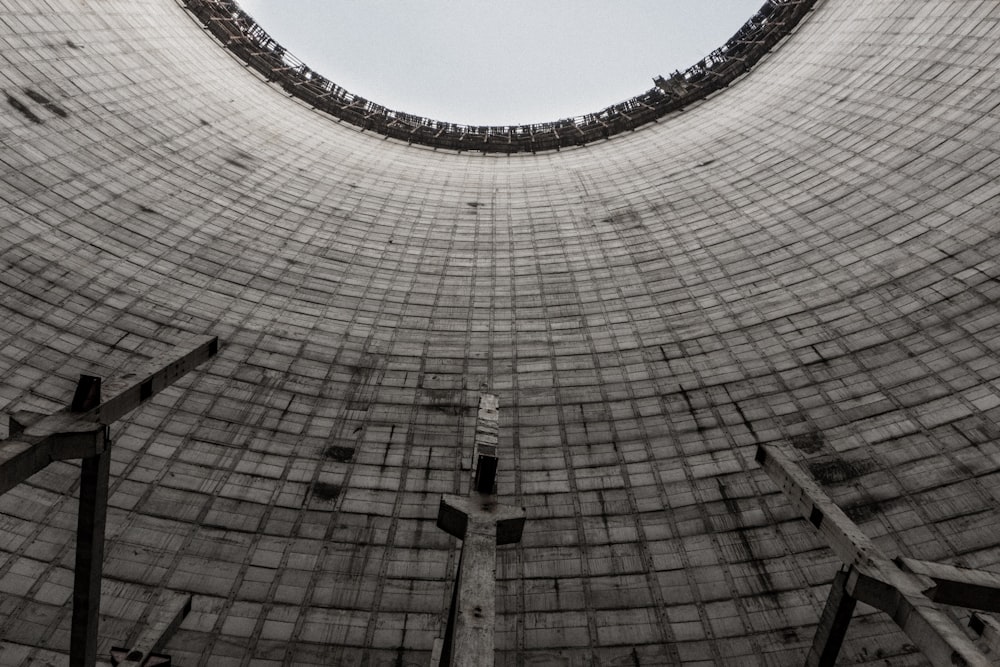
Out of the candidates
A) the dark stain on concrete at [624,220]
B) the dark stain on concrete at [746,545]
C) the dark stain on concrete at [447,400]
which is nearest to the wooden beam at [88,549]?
the dark stain on concrete at [447,400]

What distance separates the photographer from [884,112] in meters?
27.1

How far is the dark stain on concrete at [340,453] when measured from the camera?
19.5 metres

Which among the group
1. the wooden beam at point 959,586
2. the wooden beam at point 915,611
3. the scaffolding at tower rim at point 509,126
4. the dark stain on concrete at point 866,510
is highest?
the scaffolding at tower rim at point 509,126

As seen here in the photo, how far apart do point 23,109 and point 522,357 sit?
70.6 ft

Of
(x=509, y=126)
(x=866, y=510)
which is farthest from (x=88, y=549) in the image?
(x=509, y=126)

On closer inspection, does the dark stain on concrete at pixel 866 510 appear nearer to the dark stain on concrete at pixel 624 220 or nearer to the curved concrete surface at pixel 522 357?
the curved concrete surface at pixel 522 357

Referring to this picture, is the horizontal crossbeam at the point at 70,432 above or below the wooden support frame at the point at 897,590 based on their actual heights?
above

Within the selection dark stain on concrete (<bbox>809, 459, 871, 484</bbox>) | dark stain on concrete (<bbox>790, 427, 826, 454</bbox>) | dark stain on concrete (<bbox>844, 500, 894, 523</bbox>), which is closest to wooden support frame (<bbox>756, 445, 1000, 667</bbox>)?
dark stain on concrete (<bbox>844, 500, 894, 523</bbox>)

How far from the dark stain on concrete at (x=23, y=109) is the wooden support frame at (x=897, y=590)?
2904 cm

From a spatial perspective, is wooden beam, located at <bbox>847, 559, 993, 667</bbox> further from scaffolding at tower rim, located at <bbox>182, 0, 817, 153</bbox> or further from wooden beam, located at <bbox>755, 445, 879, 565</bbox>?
scaffolding at tower rim, located at <bbox>182, 0, 817, 153</bbox>

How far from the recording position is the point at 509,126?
48031mm

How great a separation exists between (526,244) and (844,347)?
1478cm

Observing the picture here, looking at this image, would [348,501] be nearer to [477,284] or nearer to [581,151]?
[477,284]

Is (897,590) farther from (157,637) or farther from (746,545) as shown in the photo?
(157,637)
